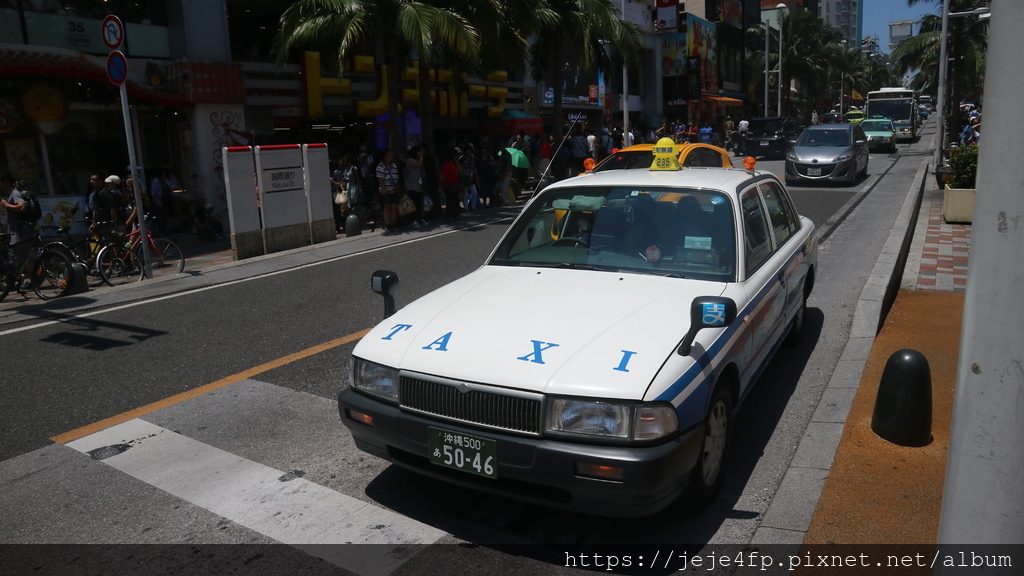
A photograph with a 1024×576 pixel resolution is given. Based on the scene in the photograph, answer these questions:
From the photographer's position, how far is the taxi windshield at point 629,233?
15.7ft

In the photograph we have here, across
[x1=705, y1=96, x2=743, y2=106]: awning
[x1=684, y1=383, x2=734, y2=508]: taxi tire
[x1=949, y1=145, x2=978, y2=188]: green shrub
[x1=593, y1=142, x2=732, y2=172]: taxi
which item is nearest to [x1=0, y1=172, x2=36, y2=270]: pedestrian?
[x1=593, y1=142, x2=732, y2=172]: taxi

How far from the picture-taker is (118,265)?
11.7 metres

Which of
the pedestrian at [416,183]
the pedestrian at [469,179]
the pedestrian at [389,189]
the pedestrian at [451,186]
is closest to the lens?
the pedestrian at [389,189]

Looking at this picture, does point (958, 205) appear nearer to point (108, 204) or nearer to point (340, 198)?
point (340, 198)

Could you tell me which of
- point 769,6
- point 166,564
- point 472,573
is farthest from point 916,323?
point 769,6

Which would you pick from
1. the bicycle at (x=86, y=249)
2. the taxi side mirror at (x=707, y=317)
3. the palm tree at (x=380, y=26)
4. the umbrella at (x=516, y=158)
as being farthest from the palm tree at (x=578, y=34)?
the taxi side mirror at (x=707, y=317)

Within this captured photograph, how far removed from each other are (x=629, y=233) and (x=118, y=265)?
368 inches

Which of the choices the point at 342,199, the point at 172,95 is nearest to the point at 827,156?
the point at 342,199

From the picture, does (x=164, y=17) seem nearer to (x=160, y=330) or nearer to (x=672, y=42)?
(x=160, y=330)

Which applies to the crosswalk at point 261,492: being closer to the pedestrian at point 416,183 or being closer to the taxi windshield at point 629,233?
the taxi windshield at point 629,233

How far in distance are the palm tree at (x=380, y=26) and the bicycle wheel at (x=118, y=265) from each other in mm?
6257

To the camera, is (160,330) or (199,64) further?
(199,64)

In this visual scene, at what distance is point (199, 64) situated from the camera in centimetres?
1666

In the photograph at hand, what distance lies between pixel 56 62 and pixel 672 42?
38.2 m
